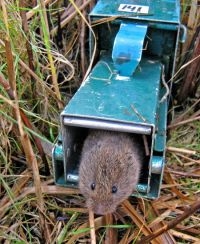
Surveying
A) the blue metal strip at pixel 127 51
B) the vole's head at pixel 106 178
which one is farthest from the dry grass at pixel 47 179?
the blue metal strip at pixel 127 51

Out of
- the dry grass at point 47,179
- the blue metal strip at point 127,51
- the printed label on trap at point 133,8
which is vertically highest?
the printed label on trap at point 133,8

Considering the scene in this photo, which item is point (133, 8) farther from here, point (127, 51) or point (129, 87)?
point (129, 87)

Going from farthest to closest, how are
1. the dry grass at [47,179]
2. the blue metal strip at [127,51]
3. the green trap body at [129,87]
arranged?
the blue metal strip at [127,51]
the dry grass at [47,179]
the green trap body at [129,87]

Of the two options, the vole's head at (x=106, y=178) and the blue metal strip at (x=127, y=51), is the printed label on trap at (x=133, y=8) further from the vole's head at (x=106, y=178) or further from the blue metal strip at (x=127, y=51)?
the vole's head at (x=106, y=178)

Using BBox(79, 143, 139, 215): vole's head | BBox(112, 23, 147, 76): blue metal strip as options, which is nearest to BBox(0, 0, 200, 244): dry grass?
BBox(79, 143, 139, 215): vole's head

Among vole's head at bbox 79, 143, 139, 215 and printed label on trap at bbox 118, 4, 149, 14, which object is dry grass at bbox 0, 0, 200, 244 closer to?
vole's head at bbox 79, 143, 139, 215

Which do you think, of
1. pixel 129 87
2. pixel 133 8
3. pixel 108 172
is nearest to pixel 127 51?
pixel 129 87
